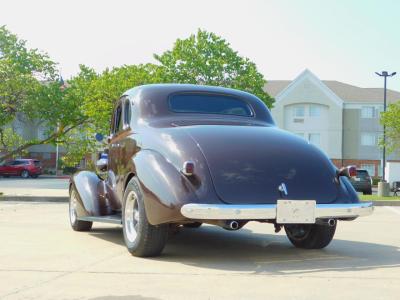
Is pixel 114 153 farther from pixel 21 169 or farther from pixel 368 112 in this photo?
pixel 368 112

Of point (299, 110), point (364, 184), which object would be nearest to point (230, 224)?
point (364, 184)

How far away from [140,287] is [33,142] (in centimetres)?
1720

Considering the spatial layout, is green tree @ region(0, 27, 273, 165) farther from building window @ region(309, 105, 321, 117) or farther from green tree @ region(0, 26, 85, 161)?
building window @ region(309, 105, 321, 117)

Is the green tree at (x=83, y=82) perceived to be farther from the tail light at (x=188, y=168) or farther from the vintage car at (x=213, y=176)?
the tail light at (x=188, y=168)

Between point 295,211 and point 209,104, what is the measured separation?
2166mm

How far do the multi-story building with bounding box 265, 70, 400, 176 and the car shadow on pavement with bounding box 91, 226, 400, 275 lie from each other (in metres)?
53.1

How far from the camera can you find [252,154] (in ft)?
20.3

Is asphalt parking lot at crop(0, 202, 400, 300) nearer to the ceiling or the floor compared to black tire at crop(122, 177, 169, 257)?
nearer to the floor

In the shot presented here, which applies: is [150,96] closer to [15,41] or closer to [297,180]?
[297,180]

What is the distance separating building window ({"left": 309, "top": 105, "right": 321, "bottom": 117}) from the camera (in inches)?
2398

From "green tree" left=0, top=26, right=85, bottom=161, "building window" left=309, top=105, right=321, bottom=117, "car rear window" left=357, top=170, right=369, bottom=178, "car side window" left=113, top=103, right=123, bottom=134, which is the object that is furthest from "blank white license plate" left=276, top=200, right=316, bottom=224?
"building window" left=309, top=105, right=321, bottom=117

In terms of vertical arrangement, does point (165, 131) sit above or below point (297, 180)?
above

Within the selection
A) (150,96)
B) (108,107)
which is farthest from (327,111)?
(150,96)

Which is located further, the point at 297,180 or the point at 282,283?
the point at 297,180
